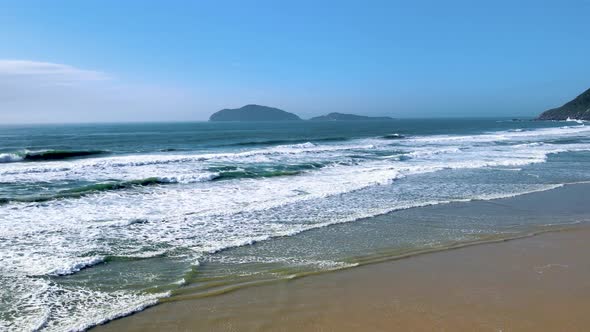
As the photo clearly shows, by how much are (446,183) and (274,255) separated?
10731 millimetres

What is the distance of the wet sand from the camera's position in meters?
5.30

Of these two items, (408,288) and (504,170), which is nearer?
(408,288)

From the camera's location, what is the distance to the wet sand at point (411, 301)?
17.4 feet

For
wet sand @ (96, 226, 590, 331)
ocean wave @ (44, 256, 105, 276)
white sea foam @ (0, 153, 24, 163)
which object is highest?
white sea foam @ (0, 153, 24, 163)

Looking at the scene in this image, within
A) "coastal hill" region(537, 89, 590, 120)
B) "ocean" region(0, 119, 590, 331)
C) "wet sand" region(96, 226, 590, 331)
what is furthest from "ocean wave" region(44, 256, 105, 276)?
"coastal hill" region(537, 89, 590, 120)

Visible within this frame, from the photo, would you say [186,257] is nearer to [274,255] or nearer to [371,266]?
[274,255]

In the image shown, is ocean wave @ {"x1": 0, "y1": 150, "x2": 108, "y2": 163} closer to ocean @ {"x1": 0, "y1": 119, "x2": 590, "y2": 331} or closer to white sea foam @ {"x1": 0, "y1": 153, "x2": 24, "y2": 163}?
white sea foam @ {"x1": 0, "y1": 153, "x2": 24, "y2": 163}

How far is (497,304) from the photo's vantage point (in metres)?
5.82

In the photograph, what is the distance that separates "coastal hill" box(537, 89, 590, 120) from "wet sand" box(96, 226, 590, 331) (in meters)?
144

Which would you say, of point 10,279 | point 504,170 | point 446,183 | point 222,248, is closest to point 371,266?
point 222,248

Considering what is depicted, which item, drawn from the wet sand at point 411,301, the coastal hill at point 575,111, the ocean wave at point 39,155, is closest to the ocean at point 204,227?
the wet sand at point 411,301

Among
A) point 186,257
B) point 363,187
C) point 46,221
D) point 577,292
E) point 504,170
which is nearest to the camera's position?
point 577,292

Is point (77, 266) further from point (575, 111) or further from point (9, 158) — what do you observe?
point (575, 111)

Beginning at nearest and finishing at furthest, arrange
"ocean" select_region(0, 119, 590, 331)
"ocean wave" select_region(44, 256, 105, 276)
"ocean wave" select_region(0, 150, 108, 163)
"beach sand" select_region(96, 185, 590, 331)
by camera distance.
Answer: "beach sand" select_region(96, 185, 590, 331) → "ocean" select_region(0, 119, 590, 331) → "ocean wave" select_region(44, 256, 105, 276) → "ocean wave" select_region(0, 150, 108, 163)
